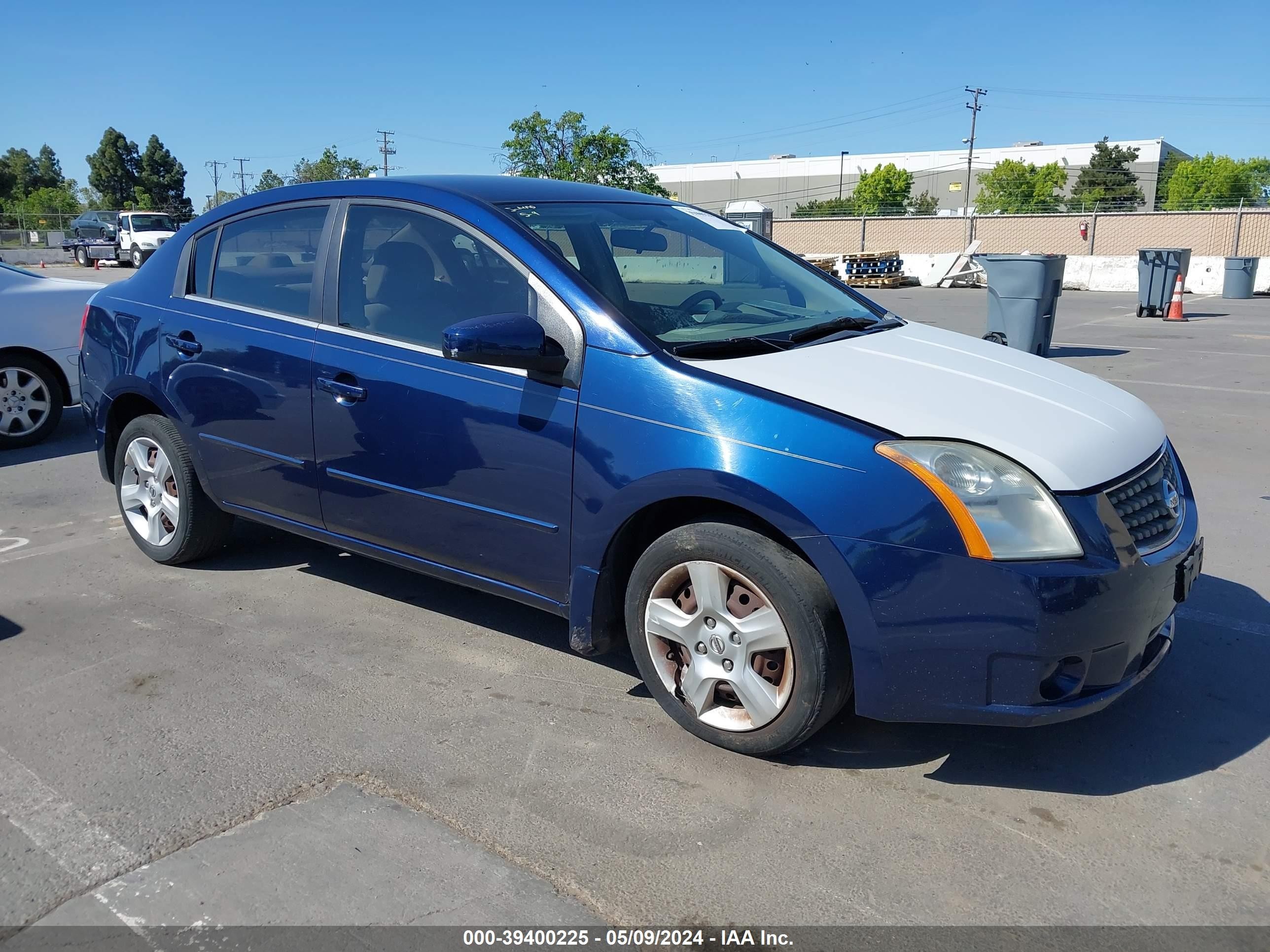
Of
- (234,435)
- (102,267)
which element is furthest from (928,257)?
(234,435)

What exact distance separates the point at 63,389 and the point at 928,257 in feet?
99.8

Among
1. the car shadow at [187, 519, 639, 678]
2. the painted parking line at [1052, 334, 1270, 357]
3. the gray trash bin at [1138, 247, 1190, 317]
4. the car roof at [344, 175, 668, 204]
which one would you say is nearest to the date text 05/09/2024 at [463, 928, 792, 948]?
the car shadow at [187, 519, 639, 678]

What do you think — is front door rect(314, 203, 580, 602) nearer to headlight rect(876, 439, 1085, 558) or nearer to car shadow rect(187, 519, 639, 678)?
car shadow rect(187, 519, 639, 678)

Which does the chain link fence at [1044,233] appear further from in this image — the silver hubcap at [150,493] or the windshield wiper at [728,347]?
the silver hubcap at [150,493]

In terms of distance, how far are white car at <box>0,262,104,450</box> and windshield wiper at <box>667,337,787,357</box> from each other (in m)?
5.96

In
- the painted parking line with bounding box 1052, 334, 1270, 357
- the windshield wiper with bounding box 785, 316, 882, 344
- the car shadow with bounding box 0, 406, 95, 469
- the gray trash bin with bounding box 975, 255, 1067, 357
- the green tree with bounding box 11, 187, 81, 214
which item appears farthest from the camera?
the green tree with bounding box 11, 187, 81, 214

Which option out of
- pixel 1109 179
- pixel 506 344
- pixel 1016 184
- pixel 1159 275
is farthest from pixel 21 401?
pixel 1109 179

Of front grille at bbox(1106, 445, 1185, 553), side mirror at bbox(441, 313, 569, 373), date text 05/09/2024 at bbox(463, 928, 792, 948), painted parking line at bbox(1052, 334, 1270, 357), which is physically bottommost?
date text 05/09/2024 at bbox(463, 928, 792, 948)

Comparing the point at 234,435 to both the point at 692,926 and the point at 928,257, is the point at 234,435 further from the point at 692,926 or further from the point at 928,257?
the point at 928,257

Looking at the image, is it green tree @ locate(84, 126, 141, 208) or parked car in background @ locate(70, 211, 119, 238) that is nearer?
parked car in background @ locate(70, 211, 119, 238)

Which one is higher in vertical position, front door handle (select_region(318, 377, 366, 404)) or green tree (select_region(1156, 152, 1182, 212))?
green tree (select_region(1156, 152, 1182, 212))

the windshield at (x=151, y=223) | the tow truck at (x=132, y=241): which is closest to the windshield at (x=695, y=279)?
the tow truck at (x=132, y=241)

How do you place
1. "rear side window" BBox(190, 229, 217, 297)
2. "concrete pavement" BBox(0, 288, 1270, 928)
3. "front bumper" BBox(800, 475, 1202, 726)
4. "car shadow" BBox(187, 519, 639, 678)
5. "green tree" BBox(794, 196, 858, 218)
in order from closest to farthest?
"concrete pavement" BBox(0, 288, 1270, 928), "front bumper" BBox(800, 475, 1202, 726), "car shadow" BBox(187, 519, 639, 678), "rear side window" BBox(190, 229, 217, 297), "green tree" BBox(794, 196, 858, 218)

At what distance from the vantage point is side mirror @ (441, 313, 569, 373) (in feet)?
10.6
